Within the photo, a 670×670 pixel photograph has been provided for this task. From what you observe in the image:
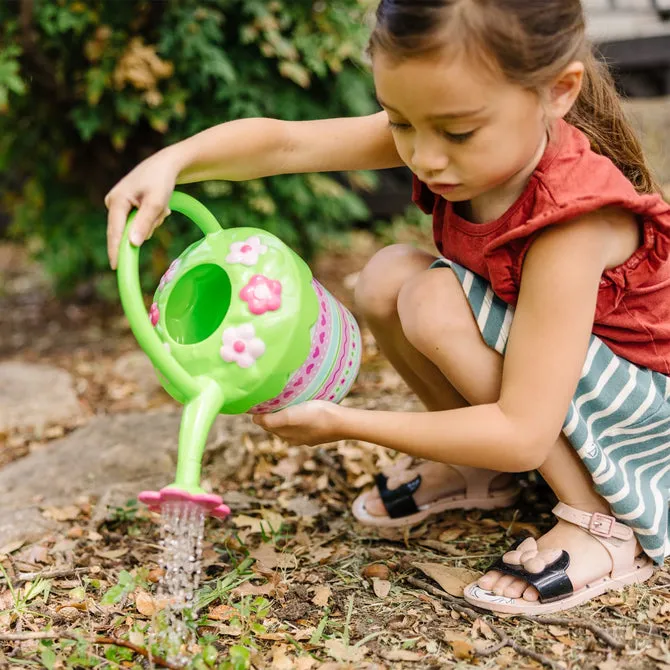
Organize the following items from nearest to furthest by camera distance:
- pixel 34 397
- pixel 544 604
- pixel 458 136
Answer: pixel 458 136
pixel 544 604
pixel 34 397

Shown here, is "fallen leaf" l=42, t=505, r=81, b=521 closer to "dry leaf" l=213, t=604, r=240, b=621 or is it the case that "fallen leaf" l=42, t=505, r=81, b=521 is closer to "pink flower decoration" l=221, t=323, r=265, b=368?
"dry leaf" l=213, t=604, r=240, b=621

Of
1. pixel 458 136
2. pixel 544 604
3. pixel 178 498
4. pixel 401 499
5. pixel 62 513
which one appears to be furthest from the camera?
pixel 62 513

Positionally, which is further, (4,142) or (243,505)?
(4,142)

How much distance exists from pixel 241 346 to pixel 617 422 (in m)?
0.81

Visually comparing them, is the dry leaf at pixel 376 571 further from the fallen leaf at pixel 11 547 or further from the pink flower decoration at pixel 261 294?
the fallen leaf at pixel 11 547

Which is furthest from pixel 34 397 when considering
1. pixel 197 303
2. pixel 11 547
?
pixel 197 303

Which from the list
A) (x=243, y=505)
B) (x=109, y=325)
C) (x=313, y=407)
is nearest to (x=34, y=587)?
(x=243, y=505)

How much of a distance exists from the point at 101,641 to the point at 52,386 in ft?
5.77

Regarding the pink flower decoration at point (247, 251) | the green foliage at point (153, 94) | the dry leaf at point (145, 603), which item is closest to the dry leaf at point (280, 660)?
the dry leaf at point (145, 603)

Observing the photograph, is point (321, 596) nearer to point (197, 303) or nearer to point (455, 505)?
point (455, 505)

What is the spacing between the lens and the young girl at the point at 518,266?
1.47m

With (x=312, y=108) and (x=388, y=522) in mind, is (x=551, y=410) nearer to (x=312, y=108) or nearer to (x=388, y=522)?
(x=388, y=522)

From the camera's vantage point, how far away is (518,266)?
5.42 feet

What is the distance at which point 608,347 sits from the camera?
1763mm
